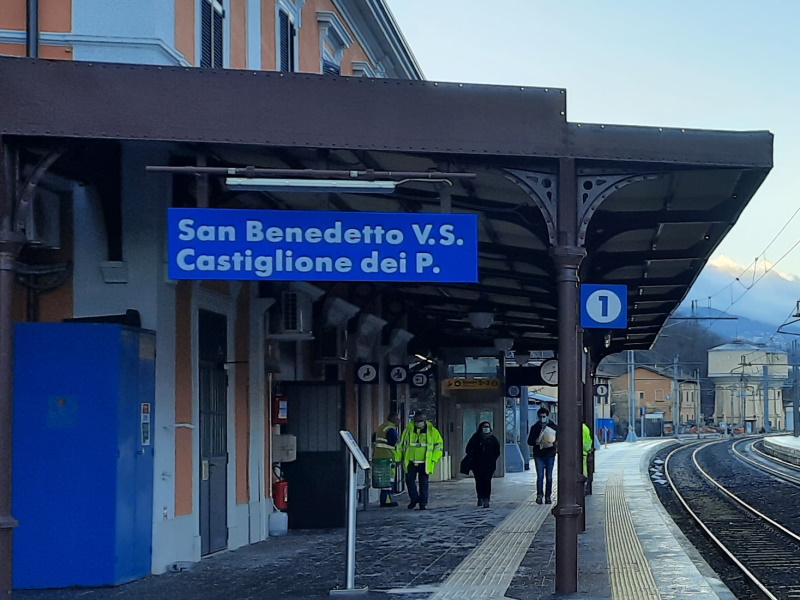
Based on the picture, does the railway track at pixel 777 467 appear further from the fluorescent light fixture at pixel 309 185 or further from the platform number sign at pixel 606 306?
the fluorescent light fixture at pixel 309 185

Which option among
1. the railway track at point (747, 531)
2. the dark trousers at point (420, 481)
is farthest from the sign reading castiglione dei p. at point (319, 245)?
the dark trousers at point (420, 481)

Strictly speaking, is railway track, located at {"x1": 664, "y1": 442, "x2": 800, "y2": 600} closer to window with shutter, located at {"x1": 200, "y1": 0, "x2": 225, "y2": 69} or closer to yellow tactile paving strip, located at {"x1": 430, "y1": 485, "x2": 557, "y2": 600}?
yellow tactile paving strip, located at {"x1": 430, "y1": 485, "x2": 557, "y2": 600}

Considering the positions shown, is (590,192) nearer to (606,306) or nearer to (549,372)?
(606,306)

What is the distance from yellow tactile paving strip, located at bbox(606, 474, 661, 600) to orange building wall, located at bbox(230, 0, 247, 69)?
23.7ft

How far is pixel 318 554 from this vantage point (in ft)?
40.3

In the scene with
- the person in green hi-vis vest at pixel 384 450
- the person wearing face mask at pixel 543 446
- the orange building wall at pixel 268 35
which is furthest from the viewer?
the person wearing face mask at pixel 543 446

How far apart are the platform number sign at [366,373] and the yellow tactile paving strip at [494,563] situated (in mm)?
3322

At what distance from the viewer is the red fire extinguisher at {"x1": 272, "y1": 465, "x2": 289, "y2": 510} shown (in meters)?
14.5

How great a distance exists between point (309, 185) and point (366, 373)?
10476mm

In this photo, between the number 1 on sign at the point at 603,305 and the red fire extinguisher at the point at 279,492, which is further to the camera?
the red fire extinguisher at the point at 279,492

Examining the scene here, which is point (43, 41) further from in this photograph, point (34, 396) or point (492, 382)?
point (492, 382)

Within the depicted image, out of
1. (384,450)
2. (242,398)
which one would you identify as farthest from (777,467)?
(242,398)

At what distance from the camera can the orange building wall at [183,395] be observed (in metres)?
11.1

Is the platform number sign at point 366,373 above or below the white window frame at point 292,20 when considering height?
below
